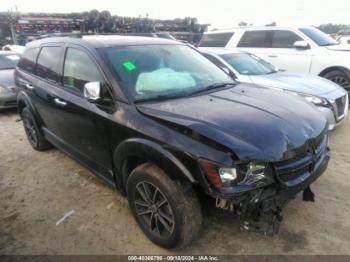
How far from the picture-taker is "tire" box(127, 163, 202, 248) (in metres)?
2.31

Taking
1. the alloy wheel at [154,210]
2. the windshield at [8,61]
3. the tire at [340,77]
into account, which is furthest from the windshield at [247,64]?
the windshield at [8,61]

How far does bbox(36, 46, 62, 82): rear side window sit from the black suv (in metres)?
0.03

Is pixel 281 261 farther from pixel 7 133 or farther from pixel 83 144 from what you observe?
pixel 7 133

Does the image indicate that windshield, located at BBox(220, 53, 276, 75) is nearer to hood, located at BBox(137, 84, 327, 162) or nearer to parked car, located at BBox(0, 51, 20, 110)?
hood, located at BBox(137, 84, 327, 162)

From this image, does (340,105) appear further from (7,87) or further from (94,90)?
(7,87)

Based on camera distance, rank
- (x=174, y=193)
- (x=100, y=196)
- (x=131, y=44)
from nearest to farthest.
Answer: (x=174, y=193)
(x=131, y=44)
(x=100, y=196)

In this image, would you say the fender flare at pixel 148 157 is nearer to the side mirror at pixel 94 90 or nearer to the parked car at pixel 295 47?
the side mirror at pixel 94 90

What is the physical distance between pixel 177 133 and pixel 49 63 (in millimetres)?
2488

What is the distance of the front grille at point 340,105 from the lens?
16.0 ft

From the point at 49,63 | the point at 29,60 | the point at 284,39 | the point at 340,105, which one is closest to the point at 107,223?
the point at 49,63

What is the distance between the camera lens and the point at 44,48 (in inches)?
162

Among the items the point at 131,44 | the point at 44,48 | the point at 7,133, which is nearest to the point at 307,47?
the point at 131,44

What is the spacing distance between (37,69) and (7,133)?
254 centimetres

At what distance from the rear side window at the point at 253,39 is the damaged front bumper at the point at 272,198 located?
20.9ft
